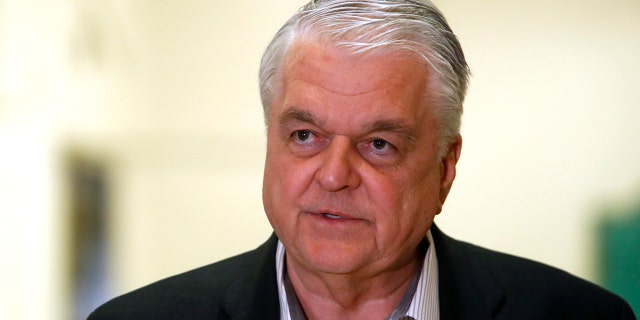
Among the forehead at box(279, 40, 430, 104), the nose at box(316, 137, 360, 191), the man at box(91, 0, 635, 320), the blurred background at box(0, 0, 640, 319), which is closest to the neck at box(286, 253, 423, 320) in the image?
the man at box(91, 0, 635, 320)

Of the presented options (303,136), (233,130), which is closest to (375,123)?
(303,136)

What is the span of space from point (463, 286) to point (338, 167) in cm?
48

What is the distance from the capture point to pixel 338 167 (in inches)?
81.4

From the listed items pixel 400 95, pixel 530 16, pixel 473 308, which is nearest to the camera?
pixel 400 95

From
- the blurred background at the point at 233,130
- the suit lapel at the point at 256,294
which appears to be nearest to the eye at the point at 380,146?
the suit lapel at the point at 256,294

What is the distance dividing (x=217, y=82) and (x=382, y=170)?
6.02 feet

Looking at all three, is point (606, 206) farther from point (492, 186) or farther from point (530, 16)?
point (530, 16)

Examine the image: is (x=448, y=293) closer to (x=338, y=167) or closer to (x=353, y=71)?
(x=338, y=167)

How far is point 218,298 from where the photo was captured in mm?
2312

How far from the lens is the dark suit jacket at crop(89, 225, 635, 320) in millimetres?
2291

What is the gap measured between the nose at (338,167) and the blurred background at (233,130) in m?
1.78

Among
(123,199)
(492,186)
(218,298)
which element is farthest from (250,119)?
(218,298)

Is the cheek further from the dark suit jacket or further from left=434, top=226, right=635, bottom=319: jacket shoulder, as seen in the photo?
left=434, top=226, right=635, bottom=319: jacket shoulder

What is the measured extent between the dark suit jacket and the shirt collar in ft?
0.05
